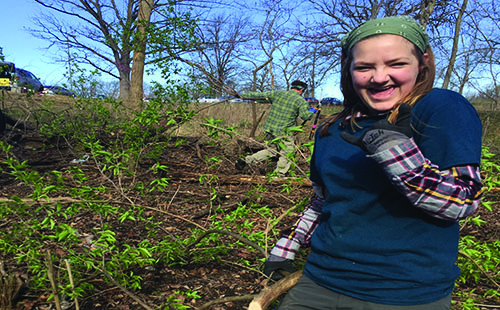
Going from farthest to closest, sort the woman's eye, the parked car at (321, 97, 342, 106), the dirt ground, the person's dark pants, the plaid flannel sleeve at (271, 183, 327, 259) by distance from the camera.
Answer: the parked car at (321, 97, 342, 106) < the dirt ground < the plaid flannel sleeve at (271, 183, 327, 259) < the woman's eye < the person's dark pants

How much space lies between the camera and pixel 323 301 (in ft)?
4.70

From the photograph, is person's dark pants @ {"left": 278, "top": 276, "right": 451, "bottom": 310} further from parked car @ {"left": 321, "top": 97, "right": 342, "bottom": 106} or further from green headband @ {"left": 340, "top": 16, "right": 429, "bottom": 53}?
parked car @ {"left": 321, "top": 97, "right": 342, "bottom": 106}

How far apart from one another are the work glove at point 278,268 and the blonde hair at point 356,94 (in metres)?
0.64

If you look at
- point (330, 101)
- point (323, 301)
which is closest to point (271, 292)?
point (323, 301)

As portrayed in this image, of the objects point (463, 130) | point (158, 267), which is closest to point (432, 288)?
point (463, 130)

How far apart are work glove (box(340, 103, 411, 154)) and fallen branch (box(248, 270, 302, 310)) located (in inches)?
28.1

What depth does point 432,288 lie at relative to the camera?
4.23ft

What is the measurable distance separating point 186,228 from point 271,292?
300 cm

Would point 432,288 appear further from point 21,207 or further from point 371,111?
point 21,207

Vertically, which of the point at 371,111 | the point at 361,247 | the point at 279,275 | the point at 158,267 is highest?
the point at 371,111

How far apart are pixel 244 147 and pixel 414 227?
25.7ft

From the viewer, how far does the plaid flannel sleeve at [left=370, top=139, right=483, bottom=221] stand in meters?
1.15

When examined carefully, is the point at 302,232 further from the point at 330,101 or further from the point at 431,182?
the point at 330,101

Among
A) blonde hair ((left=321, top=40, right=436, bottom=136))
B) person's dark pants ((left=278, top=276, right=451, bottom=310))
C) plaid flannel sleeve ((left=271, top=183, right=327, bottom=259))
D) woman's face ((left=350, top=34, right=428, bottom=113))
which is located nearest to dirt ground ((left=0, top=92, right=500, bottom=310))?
plaid flannel sleeve ((left=271, top=183, right=327, bottom=259))
